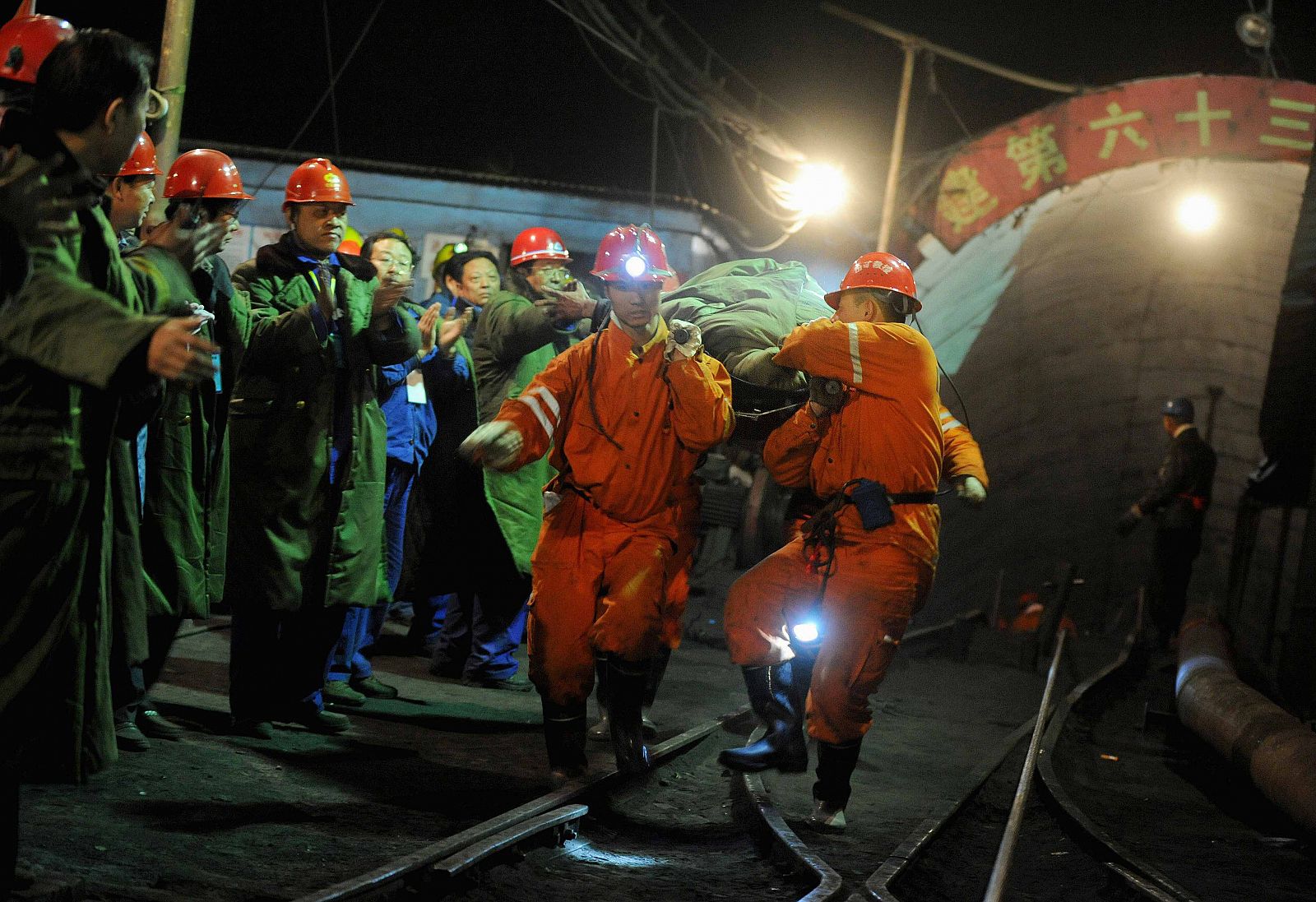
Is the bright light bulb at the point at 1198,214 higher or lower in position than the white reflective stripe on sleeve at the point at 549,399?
higher

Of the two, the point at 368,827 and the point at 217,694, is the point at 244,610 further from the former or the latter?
the point at 368,827

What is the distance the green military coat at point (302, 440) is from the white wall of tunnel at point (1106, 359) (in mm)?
13761

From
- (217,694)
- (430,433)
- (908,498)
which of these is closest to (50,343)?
(908,498)

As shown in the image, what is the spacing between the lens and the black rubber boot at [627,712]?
5336 mm

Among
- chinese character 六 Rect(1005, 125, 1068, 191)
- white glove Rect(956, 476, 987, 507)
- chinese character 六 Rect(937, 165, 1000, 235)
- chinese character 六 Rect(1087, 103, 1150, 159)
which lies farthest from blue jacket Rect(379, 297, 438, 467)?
chinese character 六 Rect(1087, 103, 1150, 159)

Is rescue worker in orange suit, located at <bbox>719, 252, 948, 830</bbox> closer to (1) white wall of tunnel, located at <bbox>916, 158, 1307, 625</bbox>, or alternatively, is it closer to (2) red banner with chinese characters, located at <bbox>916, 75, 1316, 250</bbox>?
(1) white wall of tunnel, located at <bbox>916, 158, 1307, 625</bbox>

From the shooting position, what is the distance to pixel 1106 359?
802 inches

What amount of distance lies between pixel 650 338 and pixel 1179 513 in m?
→ 9.95

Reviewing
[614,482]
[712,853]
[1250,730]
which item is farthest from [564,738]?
[1250,730]

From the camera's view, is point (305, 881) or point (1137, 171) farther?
point (1137, 171)

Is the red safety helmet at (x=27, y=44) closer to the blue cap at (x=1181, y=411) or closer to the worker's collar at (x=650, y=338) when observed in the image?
the worker's collar at (x=650, y=338)

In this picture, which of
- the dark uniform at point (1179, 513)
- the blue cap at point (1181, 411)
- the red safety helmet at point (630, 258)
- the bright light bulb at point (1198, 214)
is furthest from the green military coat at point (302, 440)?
the bright light bulb at point (1198, 214)

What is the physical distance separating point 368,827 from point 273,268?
2555 mm

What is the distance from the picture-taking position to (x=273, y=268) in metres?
5.62
